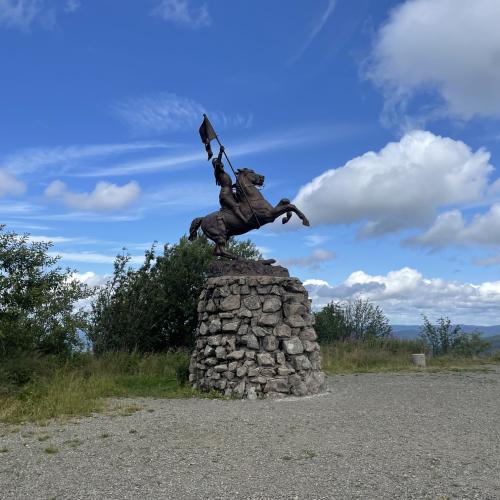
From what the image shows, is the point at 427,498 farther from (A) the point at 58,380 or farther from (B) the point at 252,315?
(A) the point at 58,380

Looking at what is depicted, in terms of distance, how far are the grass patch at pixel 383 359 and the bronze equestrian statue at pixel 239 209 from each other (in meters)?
5.54

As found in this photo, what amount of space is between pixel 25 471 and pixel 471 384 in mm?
9587

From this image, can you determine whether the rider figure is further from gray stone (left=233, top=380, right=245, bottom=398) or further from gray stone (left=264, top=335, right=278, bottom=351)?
gray stone (left=233, top=380, right=245, bottom=398)

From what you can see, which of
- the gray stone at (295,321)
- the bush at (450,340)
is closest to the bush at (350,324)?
the bush at (450,340)

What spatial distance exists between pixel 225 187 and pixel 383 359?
8.80 meters

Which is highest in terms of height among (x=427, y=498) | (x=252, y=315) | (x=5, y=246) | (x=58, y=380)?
(x=5, y=246)

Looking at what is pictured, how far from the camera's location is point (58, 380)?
9.80 meters

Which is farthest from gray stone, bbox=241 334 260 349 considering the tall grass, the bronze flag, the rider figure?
the bronze flag

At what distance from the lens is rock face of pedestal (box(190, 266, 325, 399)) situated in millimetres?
9547

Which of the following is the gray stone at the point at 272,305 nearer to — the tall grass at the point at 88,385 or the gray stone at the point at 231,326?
the gray stone at the point at 231,326

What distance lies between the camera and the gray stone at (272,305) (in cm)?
984

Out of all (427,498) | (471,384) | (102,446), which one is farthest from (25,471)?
(471,384)

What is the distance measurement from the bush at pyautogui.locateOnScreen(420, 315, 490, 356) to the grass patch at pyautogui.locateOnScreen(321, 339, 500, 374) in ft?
3.51

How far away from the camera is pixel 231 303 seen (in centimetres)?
992
